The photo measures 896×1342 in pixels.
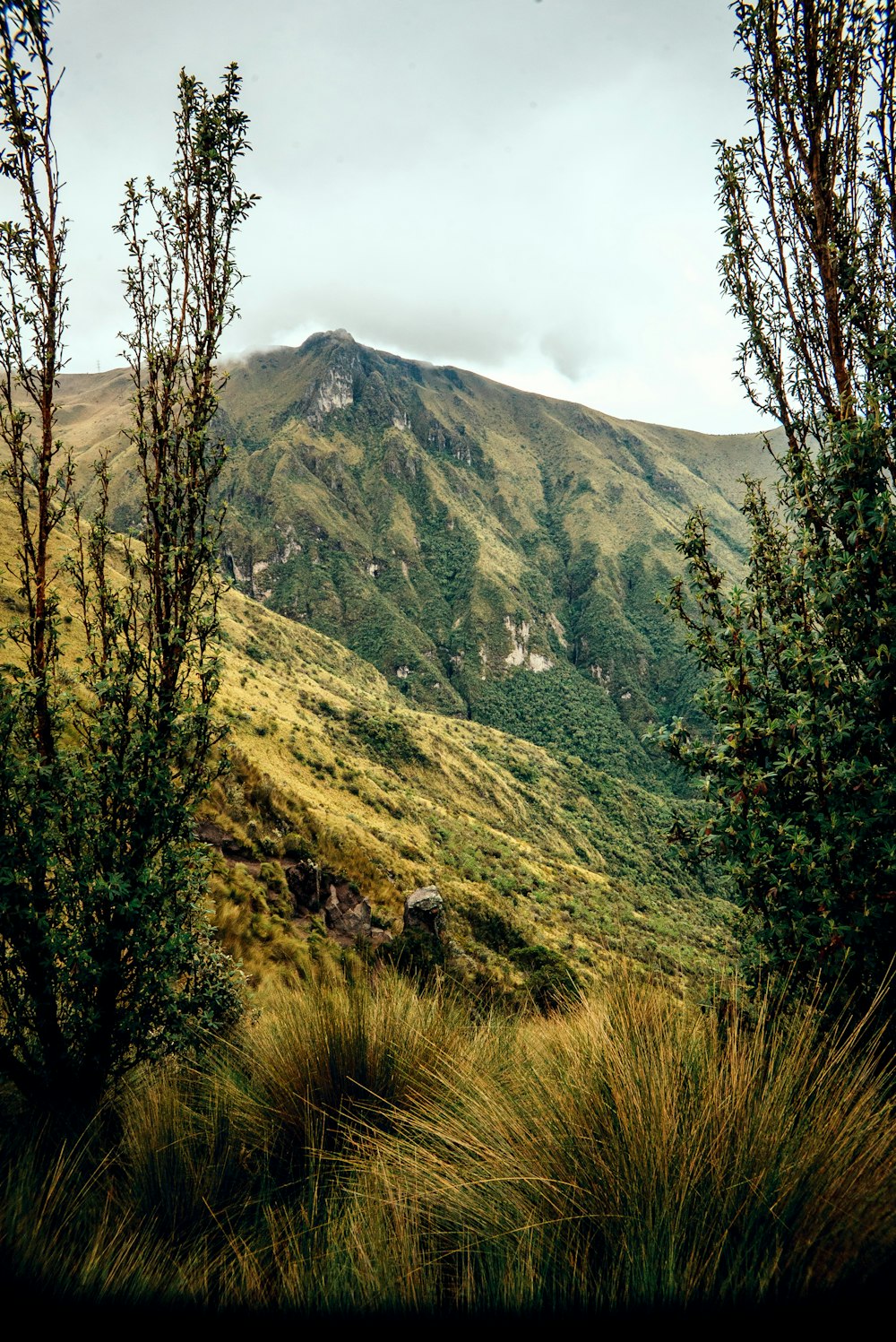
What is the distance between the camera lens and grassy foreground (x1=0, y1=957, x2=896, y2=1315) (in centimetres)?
195

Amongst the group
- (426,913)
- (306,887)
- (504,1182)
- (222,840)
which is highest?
(504,1182)

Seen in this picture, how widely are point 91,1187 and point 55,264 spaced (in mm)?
6367

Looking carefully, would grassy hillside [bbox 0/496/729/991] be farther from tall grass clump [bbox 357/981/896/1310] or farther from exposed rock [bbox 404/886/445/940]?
exposed rock [bbox 404/886/445/940]

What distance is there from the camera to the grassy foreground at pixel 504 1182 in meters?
1.95

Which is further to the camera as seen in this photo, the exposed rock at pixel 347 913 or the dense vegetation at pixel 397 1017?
the exposed rock at pixel 347 913

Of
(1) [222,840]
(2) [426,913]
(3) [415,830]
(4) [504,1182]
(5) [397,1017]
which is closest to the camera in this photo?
(4) [504,1182]

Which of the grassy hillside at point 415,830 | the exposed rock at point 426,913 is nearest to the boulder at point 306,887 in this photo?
the grassy hillside at point 415,830

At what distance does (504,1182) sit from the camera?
A: 239 centimetres

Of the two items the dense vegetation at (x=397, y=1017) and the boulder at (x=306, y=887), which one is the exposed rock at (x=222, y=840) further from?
the dense vegetation at (x=397, y=1017)

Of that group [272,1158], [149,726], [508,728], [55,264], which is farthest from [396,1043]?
[508,728]

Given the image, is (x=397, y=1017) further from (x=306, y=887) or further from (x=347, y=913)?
(x=347, y=913)

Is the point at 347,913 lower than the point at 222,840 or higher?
lower

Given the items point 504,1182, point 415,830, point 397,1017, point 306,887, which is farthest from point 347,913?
point 415,830

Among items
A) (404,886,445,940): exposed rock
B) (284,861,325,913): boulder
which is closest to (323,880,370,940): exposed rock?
(284,861,325,913): boulder
